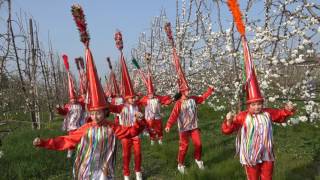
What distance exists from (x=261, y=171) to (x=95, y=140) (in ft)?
7.70

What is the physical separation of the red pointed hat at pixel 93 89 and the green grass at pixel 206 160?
2.42m

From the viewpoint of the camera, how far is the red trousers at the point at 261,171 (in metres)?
5.76

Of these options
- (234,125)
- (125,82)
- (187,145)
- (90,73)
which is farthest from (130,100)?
(90,73)

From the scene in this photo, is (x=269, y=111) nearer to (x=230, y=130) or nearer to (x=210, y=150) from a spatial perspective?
(x=230, y=130)

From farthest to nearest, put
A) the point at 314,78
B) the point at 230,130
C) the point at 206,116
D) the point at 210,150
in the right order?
the point at 206,116 < the point at 210,150 < the point at 314,78 < the point at 230,130

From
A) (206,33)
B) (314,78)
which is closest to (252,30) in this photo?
(314,78)

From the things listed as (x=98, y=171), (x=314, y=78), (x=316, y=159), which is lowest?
(x=316, y=159)

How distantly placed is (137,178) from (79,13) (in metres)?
4.19

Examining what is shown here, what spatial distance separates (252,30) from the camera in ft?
24.1

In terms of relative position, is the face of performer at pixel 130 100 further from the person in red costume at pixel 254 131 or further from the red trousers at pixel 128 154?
the person in red costume at pixel 254 131

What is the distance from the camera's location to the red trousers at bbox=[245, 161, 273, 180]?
576cm

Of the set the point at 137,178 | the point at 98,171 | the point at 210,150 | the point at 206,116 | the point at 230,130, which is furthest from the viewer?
the point at 206,116

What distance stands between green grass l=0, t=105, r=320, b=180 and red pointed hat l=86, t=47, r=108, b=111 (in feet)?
7.94

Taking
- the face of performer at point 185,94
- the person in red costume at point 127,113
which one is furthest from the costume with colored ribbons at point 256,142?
the face of performer at point 185,94
